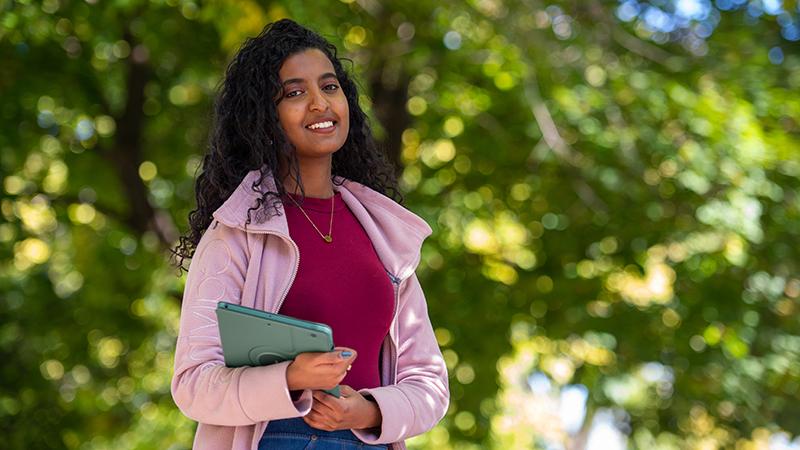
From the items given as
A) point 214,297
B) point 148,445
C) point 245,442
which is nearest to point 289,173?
point 214,297

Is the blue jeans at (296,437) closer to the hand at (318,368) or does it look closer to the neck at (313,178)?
the hand at (318,368)

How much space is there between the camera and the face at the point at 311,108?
249cm

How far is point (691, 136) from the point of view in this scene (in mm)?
6715

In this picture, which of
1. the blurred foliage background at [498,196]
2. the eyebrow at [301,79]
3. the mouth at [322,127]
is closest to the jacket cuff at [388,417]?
the mouth at [322,127]

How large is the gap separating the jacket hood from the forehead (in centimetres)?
20

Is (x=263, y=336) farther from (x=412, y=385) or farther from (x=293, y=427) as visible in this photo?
(x=412, y=385)

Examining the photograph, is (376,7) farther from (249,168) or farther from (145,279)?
(249,168)

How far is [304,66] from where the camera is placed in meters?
2.52

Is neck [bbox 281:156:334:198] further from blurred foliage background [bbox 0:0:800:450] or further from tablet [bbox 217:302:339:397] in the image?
blurred foliage background [bbox 0:0:800:450]

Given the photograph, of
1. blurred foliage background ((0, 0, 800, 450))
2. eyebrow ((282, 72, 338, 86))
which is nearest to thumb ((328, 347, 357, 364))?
eyebrow ((282, 72, 338, 86))

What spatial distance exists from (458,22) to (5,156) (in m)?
2.65

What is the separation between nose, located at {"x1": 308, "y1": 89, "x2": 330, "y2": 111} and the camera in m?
2.48

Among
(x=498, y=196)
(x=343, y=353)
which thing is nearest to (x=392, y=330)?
(x=343, y=353)

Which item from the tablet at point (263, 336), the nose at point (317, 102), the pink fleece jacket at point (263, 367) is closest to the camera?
the tablet at point (263, 336)
